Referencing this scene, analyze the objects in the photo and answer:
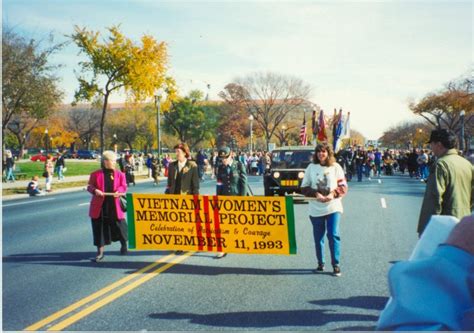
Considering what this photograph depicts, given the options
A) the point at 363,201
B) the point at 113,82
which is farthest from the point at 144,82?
the point at 363,201

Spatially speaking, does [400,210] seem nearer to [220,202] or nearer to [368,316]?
[220,202]

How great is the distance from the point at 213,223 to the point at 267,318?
2.33 meters

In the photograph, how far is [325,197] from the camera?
6.25 m

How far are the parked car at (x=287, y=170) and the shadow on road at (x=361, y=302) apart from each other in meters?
10.8

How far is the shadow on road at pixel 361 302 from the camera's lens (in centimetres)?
488

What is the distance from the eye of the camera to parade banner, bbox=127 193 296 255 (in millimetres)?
6422

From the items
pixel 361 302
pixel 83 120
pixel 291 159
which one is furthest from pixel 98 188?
pixel 83 120

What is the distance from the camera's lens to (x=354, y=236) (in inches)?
359

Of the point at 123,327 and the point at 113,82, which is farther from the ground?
the point at 113,82

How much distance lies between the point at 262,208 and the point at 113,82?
24420 mm

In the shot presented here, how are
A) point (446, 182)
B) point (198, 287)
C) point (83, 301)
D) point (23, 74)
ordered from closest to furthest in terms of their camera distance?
1. point (446, 182)
2. point (83, 301)
3. point (198, 287)
4. point (23, 74)

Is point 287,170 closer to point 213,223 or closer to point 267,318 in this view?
point 213,223

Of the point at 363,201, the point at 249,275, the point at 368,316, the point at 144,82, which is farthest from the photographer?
the point at 144,82

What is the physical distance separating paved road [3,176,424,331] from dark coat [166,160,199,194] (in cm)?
112
